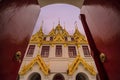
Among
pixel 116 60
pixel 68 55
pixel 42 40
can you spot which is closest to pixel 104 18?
pixel 116 60

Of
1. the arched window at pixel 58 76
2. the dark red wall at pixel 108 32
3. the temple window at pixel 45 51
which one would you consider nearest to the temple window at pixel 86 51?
the arched window at pixel 58 76

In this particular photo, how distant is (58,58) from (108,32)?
10.2 meters

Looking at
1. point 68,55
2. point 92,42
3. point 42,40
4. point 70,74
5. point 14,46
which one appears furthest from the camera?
point 42,40

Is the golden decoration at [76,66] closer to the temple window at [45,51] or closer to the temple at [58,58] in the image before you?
the temple at [58,58]

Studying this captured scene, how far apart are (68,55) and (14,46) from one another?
406 inches

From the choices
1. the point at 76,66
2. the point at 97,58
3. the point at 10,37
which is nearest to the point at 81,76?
the point at 76,66

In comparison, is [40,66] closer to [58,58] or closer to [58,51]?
[58,58]

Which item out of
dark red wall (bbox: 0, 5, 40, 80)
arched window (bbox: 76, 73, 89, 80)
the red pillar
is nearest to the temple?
arched window (bbox: 76, 73, 89, 80)

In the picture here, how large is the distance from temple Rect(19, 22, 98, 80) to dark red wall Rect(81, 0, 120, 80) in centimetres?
854

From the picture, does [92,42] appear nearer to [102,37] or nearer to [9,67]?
[102,37]

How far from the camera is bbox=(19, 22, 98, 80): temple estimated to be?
10156mm

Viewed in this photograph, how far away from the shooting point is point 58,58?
37.4 ft

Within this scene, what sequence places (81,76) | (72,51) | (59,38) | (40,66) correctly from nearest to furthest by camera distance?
(40,66) → (81,76) → (72,51) → (59,38)

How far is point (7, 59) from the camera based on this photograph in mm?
1334
